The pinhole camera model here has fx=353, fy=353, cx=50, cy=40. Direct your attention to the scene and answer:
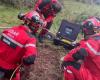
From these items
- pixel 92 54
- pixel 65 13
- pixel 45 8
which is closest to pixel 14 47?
pixel 92 54

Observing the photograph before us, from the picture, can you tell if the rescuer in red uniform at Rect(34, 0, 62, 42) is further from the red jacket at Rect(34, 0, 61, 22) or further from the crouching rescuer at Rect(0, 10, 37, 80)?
Result: the crouching rescuer at Rect(0, 10, 37, 80)

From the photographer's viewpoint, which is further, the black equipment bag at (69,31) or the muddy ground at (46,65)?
the black equipment bag at (69,31)

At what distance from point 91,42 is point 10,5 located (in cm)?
761

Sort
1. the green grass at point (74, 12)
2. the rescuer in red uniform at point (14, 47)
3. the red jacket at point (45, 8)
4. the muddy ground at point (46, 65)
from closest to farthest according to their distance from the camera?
the rescuer in red uniform at point (14, 47), the muddy ground at point (46, 65), the red jacket at point (45, 8), the green grass at point (74, 12)

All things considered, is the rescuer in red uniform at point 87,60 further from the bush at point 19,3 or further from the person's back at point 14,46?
the bush at point 19,3

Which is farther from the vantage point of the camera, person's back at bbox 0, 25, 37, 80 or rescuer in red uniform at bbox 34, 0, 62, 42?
rescuer in red uniform at bbox 34, 0, 62, 42

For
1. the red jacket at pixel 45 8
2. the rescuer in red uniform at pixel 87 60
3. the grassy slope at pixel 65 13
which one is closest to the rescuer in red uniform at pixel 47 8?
the red jacket at pixel 45 8

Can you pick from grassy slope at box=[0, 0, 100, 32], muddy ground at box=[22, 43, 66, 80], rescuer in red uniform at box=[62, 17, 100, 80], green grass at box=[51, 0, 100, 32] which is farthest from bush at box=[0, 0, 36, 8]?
rescuer in red uniform at box=[62, 17, 100, 80]

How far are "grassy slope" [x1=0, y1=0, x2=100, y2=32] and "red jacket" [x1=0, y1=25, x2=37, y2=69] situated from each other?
4.68m

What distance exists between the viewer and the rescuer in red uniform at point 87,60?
6.48 m

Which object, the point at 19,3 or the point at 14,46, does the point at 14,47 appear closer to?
the point at 14,46

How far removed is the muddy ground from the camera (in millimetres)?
7898

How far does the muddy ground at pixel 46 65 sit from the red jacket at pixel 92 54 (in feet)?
4.40

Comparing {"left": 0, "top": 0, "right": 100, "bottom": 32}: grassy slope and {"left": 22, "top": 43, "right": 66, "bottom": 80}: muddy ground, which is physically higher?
{"left": 22, "top": 43, "right": 66, "bottom": 80}: muddy ground
